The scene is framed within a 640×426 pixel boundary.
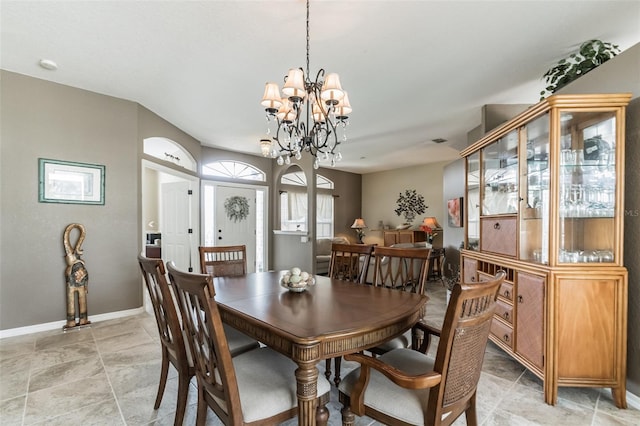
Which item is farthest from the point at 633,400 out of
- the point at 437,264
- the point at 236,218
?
the point at 236,218

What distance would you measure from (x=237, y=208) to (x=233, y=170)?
84cm

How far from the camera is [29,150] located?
10.8 feet

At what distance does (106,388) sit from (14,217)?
91.0 inches

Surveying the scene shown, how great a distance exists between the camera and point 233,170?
662 cm

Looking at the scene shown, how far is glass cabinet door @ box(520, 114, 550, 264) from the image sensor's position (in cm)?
219

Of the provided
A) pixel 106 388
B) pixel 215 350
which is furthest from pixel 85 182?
pixel 215 350

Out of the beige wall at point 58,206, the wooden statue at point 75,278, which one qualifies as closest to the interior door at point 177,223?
the beige wall at point 58,206

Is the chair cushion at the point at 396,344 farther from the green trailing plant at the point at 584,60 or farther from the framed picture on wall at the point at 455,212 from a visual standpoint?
the framed picture on wall at the point at 455,212

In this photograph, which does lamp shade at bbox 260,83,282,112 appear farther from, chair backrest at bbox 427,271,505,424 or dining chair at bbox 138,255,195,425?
chair backrest at bbox 427,271,505,424

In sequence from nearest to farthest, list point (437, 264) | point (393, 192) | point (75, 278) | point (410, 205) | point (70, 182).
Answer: point (75, 278) → point (70, 182) → point (437, 264) → point (410, 205) → point (393, 192)

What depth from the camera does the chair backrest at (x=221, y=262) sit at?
2766 millimetres

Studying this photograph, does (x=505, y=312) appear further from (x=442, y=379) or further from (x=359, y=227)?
(x=359, y=227)

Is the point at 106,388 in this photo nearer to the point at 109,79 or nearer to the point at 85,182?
the point at 85,182

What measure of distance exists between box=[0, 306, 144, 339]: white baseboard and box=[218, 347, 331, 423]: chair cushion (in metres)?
3.12
